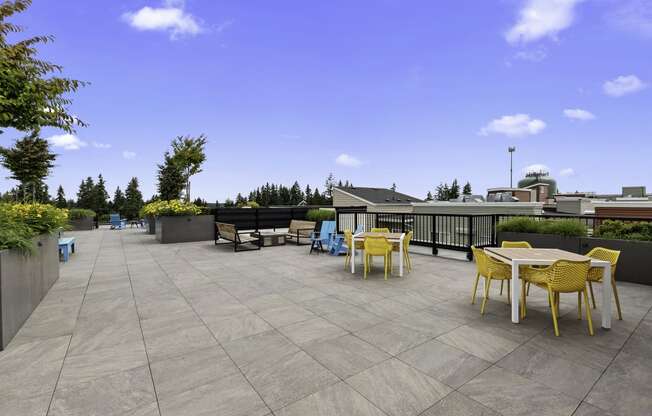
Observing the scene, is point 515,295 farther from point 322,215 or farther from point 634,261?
point 322,215

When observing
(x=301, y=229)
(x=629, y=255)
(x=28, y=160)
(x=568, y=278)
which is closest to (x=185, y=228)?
(x=301, y=229)

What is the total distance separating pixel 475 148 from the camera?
75.5 feet

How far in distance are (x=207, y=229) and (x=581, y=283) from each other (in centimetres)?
1096

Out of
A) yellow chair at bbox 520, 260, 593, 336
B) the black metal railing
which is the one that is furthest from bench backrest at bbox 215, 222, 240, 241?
yellow chair at bbox 520, 260, 593, 336

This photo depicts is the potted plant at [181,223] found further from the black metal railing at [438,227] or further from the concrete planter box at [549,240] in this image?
the concrete planter box at [549,240]

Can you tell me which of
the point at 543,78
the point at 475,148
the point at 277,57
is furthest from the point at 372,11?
the point at 475,148

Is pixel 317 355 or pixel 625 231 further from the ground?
pixel 625 231

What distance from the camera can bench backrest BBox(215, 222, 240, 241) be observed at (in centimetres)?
845

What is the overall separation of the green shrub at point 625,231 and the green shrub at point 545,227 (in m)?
0.30

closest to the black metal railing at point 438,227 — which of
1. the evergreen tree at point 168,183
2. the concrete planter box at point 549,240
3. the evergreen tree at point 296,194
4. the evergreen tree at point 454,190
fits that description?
the concrete planter box at point 549,240

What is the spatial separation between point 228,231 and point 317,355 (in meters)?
6.90

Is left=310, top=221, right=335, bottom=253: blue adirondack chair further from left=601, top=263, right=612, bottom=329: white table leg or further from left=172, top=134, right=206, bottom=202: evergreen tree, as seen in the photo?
left=172, top=134, right=206, bottom=202: evergreen tree

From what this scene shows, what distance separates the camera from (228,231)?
8891mm

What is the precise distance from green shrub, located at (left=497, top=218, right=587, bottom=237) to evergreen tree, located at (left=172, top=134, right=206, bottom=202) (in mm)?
13219
